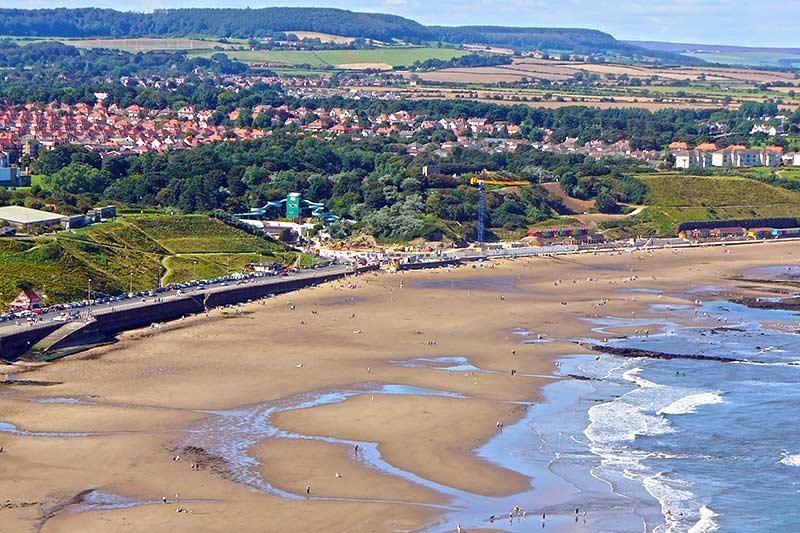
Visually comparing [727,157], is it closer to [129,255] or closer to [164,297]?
[129,255]

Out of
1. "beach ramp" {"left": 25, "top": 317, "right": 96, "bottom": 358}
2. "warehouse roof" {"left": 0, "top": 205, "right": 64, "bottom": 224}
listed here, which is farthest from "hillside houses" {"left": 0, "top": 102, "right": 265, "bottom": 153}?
"beach ramp" {"left": 25, "top": 317, "right": 96, "bottom": 358}

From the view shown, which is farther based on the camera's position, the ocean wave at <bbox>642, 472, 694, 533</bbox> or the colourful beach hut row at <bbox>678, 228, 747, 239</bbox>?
the colourful beach hut row at <bbox>678, 228, 747, 239</bbox>

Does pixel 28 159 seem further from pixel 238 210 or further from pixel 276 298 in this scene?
pixel 276 298

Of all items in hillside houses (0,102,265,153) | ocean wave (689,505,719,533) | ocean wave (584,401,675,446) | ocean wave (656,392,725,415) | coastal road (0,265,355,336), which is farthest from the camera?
hillside houses (0,102,265,153)

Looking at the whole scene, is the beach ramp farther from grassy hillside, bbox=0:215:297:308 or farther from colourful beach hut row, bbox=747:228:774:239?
colourful beach hut row, bbox=747:228:774:239

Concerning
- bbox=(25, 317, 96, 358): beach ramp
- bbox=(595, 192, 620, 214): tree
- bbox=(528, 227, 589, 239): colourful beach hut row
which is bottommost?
bbox=(528, 227, 589, 239): colourful beach hut row

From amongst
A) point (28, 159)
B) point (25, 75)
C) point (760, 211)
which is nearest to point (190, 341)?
point (28, 159)

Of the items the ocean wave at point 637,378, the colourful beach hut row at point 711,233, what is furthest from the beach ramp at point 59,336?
the colourful beach hut row at point 711,233
